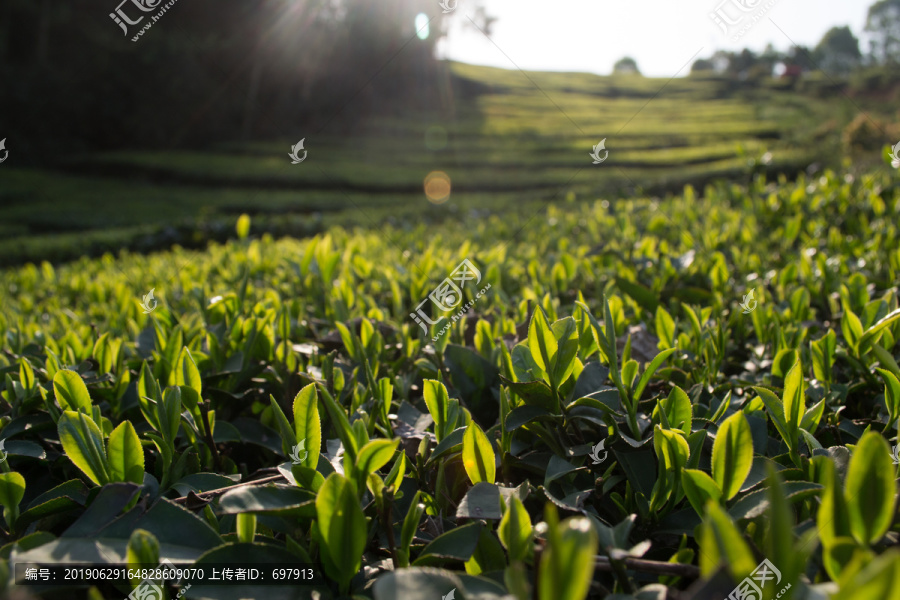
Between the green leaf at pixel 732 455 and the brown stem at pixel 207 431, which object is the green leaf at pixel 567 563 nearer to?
the green leaf at pixel 732 455

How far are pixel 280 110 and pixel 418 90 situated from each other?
10993 millimetres

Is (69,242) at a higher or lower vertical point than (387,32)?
lower

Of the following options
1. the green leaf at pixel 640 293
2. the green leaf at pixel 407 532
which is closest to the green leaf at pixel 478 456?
the green leaf at pixel 407 532

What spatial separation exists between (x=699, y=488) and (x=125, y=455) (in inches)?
30.9

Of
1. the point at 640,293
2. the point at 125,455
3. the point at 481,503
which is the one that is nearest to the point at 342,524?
the point at 481,503

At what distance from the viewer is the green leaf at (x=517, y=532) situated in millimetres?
620

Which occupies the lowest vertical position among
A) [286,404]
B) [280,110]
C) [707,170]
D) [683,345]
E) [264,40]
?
[286,404]

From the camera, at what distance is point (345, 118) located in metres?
28.7

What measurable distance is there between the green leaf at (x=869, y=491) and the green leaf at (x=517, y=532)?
0.32m

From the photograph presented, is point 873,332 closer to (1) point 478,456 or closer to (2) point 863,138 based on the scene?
(1) point 478,456

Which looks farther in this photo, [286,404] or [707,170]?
[707,170]

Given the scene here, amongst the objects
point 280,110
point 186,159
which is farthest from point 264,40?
point 186,159

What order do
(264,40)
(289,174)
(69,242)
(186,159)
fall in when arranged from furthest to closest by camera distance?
(264,40), (186,159), (289,174), (69,242)

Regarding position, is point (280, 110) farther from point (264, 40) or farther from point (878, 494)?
point (878, 494)
